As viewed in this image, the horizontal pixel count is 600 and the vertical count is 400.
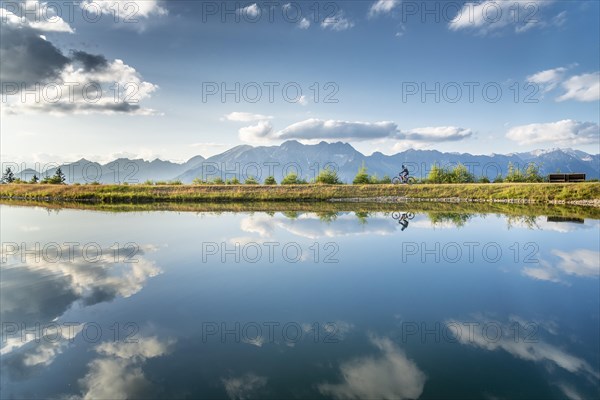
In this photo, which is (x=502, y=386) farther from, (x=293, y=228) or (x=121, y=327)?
(x=293, y=228)

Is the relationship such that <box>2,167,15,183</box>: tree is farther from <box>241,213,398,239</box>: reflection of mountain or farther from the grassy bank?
<box>241,213,398,239</box>: reflection of mountain

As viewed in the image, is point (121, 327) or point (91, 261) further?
point (91, 261)

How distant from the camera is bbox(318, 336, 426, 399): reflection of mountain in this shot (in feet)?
28.2

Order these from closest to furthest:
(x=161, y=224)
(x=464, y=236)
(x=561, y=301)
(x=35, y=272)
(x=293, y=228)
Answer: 1. (x=561, y=301)
2. (x=35, y=272)
3. (x=464, y=236)
4. (x=293, y=228)
5. (x=161, y=224)

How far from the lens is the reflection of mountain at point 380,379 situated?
28.2 ft

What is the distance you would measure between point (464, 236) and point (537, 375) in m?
22.9

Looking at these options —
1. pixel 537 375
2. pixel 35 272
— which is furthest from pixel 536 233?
pixel 35 272

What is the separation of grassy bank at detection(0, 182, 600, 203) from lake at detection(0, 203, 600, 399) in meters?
51.7

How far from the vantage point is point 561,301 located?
14.9 metres

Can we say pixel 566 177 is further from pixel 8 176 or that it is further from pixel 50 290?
pixel 8 176

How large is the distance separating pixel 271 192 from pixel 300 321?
70.3 metres

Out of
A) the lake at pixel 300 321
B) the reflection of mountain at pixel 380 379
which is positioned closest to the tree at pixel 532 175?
the lake at pixel 300 321

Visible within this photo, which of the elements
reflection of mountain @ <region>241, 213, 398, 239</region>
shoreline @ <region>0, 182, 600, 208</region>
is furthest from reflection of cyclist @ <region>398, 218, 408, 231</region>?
shoreline @ <region>0, 182, 600, 208</region>

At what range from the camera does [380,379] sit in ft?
30.3
